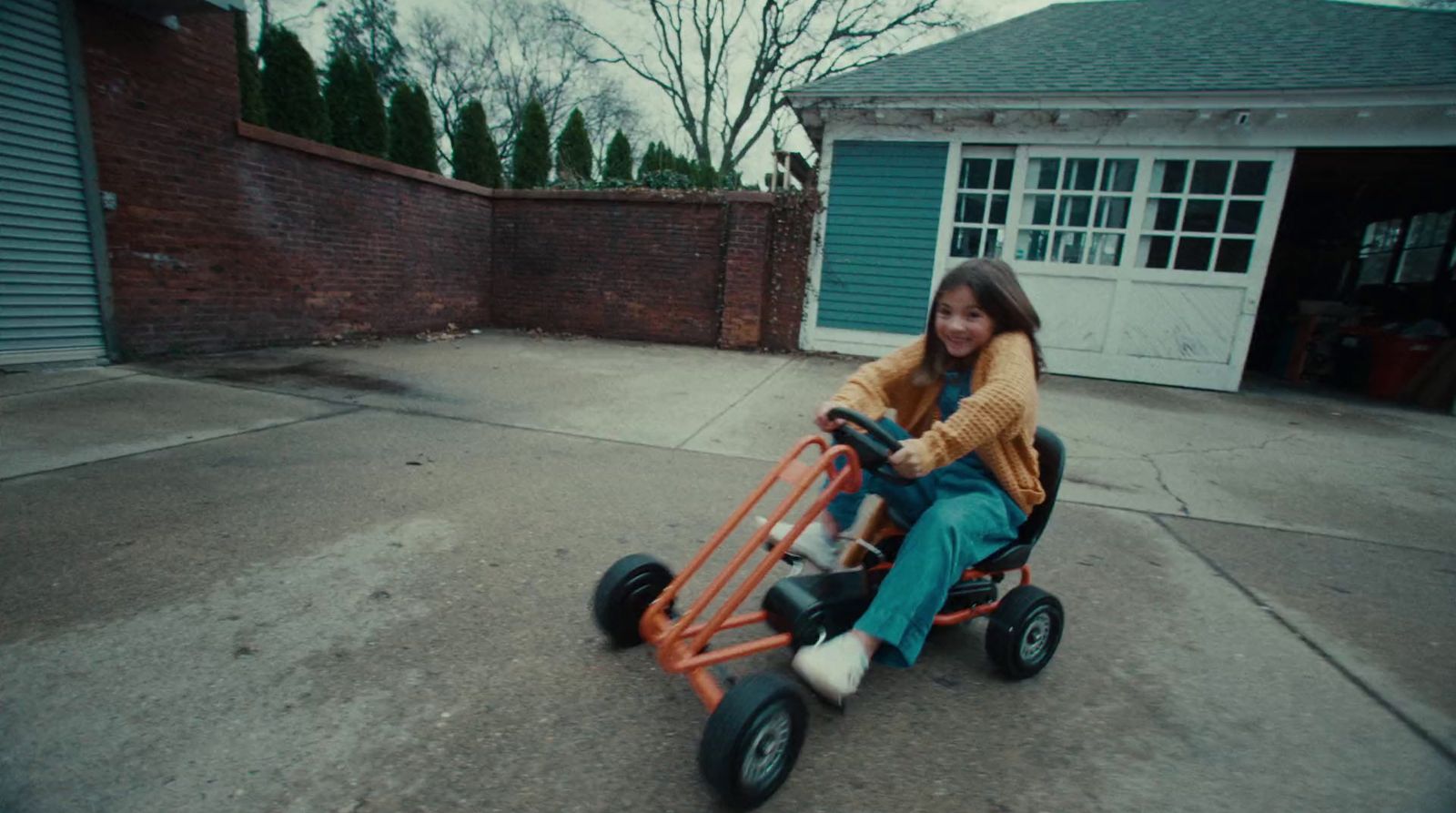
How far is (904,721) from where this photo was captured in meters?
1.82

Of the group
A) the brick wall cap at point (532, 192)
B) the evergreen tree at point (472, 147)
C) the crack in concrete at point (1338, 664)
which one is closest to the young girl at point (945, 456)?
the crack in concrete at point (1338, 664)

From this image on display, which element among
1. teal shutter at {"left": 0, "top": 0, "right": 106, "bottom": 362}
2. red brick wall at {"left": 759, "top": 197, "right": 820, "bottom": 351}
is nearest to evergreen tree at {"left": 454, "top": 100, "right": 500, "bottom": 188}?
red brick wall at {"left": 759, "top": 197, "right": 820, "bottom": 351}

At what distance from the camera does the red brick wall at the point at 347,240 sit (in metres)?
5.58

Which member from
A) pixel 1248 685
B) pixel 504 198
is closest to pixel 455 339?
pixel 504 198

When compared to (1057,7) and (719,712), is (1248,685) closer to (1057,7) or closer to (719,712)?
(719,712)

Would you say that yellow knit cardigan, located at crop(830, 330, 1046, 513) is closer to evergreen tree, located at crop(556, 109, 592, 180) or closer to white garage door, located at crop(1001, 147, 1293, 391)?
white garage door, located at crop(1001, 147, 1293, 391)

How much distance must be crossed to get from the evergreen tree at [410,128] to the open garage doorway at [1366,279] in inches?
541

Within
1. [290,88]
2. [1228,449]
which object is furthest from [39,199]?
[1228,449]

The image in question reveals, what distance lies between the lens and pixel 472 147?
12336 mm

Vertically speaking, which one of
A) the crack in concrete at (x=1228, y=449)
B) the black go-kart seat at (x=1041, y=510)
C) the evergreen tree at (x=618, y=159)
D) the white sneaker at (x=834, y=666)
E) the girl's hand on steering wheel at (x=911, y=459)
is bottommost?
the crack in concrete at (x=1228, y=449)

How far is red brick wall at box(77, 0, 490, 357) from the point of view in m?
5.43

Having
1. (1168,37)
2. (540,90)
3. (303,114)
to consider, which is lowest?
(303,114)

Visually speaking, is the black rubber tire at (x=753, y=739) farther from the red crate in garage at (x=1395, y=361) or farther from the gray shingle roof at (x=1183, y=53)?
the red crate in garage at (x=1395, y=361)

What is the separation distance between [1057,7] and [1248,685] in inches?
481
